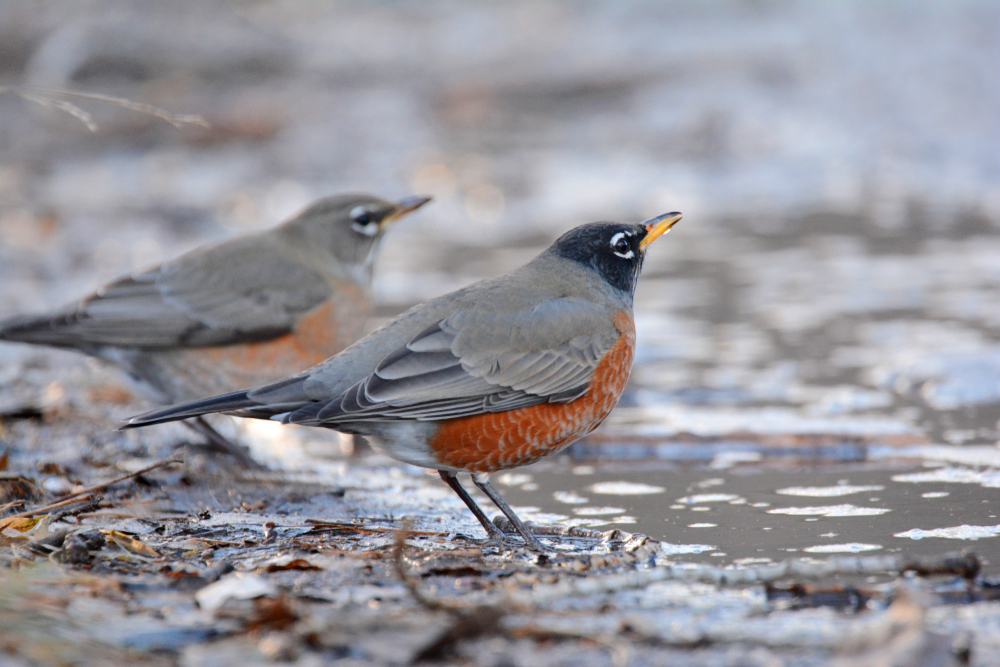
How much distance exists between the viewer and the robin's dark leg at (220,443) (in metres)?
5.77

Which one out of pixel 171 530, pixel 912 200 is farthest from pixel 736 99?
pixel 171 530

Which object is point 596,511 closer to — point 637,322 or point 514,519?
point 514,519

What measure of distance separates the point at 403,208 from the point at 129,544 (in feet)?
11.5

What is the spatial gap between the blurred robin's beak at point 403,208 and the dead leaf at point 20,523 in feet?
10.7

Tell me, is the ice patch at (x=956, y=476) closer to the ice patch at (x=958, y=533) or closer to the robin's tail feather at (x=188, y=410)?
the ice patch at (x=958, y=533)

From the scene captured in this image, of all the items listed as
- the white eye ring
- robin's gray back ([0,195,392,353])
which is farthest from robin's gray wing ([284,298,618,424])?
→ robin's gray back ([0,195,392,353])

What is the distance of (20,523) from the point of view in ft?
13.3

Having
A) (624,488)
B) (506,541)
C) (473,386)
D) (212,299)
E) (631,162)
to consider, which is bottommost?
(506,541)

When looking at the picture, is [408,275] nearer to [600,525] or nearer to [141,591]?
[600,525]

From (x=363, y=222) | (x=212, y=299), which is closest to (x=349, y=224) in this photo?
(x=363, y=222)

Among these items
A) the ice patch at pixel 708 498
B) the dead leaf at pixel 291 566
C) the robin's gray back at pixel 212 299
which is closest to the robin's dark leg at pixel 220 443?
the robin's gray back at pixel 212 299

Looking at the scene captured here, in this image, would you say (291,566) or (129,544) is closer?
(291,566)

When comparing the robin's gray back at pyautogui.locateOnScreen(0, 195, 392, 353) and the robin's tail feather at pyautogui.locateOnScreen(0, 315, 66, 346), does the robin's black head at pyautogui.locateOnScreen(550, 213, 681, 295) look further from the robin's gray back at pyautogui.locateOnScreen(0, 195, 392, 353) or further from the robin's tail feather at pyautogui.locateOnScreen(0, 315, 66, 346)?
the robin's tail feather at pyautogui.locateOnScreen(0, 315, 66, 346)

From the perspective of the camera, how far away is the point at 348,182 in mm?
13594
